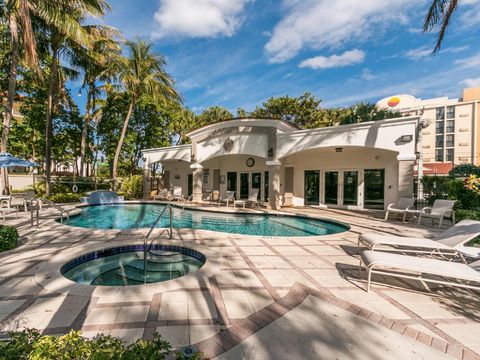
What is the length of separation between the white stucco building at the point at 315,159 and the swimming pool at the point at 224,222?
274cm

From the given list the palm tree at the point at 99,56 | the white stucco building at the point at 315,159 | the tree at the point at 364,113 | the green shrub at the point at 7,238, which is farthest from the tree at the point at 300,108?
the green shrub at the point at 7,238

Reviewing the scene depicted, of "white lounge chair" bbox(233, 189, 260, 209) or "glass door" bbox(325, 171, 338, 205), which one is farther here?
"white lounge chair" bbox(233, 189, 260, 209)

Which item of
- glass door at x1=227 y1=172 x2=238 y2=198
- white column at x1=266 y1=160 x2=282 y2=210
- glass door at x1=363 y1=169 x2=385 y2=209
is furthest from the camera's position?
glass door at x1=227 y1=172 x2=238 y2=198

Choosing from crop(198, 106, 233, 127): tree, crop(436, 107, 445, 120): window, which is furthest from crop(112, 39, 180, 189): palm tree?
crop(436, 107, 445, 120): window

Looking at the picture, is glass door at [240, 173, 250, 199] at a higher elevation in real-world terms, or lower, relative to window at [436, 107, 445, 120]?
lower

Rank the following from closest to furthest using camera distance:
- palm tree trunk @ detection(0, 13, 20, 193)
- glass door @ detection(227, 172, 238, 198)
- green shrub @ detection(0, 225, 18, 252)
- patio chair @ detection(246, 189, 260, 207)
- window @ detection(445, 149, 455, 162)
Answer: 1. green shrub @ detection(0, 225, 18, 252)
2. palm tree trunk @ detection(0, 13, 20, 193)
3. patio chair @ detection(246, 189, 260, 207)
4. glass door @ detection(227, 172, 238, 198)
5. window @ detection(445, 149, 455, 162)

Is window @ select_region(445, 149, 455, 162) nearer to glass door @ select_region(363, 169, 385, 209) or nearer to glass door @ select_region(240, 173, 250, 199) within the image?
glass door @ select_region(363, 169, 385, 209)

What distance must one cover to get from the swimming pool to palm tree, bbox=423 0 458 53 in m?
6.56

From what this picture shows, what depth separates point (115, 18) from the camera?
15430 mm

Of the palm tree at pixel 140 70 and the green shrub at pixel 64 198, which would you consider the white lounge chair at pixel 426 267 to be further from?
the palm tree at pixel 140 70

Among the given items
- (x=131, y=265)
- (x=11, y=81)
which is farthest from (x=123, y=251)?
(x=11, y=81)

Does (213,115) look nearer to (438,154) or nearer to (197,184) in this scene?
(197,184)

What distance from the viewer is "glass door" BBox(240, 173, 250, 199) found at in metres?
17.4

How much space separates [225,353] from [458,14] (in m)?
9.46
